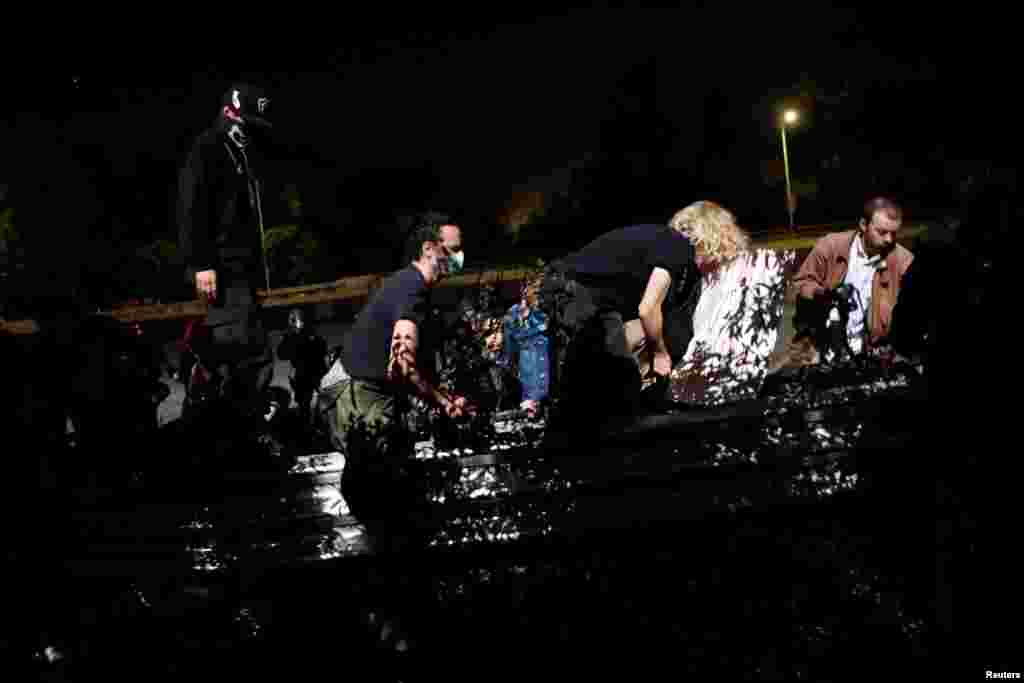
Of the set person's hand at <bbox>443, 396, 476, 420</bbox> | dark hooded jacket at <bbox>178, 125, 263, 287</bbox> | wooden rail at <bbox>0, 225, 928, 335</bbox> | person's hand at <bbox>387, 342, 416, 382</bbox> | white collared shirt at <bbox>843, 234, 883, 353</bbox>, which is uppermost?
dark hooded jacket at <bbox>178, 125, 263, 287</bbox>

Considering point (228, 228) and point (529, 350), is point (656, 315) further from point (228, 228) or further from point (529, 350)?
point (228, 228)

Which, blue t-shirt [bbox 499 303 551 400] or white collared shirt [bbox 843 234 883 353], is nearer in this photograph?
blue t-shirt [bbox 499 303 551 400]

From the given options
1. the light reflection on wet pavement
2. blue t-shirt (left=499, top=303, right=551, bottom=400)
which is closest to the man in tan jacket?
the light reflection on wet pavement

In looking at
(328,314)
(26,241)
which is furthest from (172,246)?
(328,314)

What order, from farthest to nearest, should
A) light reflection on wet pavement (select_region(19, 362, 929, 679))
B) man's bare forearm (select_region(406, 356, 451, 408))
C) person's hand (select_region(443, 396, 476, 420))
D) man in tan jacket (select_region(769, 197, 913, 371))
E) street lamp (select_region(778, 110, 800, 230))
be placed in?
1. street lamp (select_region(778, 110, 800, 230))
2. man in tan jacket (select_region(769, 197, 913, 371))
3. man's bare forearm (select_region(406, 356, 451, 408))
4. person's hand (select_region(443, 396, 476, 420))
5. light reflection on wet pavement (select_region(19, 362, 929, 679))

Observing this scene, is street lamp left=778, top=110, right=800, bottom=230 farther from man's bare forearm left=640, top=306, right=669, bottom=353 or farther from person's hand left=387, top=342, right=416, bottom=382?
person's hand left=387, top=342, right=416, bottom=382

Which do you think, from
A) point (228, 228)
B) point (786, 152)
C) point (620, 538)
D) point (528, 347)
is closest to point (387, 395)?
point (528, 347)

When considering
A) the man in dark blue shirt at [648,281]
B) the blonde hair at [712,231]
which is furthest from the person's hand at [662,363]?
the blonde hair at [712,231]

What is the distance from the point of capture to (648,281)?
2789 mm

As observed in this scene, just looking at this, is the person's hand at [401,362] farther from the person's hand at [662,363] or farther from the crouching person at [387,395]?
the person's hand at [662,363]

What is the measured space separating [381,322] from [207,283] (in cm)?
75

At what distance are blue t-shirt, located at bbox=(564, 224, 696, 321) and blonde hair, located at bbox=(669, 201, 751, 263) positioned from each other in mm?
144

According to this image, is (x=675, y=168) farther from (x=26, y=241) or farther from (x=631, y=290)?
(x=26, y=241)

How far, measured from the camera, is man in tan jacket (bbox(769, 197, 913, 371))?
2.23 metres
